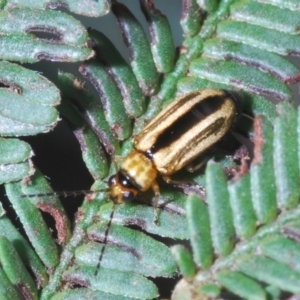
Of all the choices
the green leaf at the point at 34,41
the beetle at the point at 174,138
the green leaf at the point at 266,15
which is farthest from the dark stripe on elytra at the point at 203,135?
the green leaf at the point at 34,41

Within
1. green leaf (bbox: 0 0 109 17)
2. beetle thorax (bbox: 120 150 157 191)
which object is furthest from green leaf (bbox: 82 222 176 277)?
green leaf (bbox: 0 0 109 17)

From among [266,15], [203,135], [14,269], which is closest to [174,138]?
[203,135]

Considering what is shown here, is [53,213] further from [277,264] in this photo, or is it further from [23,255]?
[277,264]

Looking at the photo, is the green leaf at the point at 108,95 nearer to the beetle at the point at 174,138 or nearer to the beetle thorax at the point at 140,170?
the beetle at the point at 174,138

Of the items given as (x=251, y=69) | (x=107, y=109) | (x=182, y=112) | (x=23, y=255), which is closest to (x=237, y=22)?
(x=251, y=69)

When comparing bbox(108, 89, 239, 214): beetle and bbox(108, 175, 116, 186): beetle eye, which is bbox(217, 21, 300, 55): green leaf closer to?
bbox(108, 89, 239, 214): beetle

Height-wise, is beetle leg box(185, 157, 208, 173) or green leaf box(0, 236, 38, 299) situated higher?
beetle leg box(185, 157, 208, 173)
